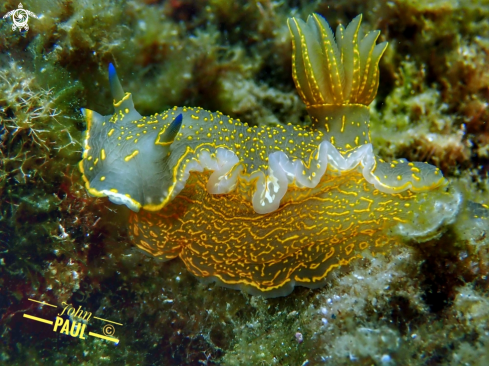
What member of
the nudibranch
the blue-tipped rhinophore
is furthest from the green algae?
the blue-tipped rhinophore

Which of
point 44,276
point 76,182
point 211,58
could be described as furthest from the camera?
point 44,276

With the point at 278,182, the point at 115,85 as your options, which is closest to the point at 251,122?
the point at 278,182

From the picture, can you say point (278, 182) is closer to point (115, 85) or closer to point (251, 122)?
point (251, 122)

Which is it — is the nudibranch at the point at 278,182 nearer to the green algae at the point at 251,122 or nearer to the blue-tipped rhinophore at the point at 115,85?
the blue-tipped rhinophore at the point at 115,85

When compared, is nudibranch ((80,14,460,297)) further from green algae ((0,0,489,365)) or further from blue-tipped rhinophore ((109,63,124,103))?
green algae ((0,0,489,365))

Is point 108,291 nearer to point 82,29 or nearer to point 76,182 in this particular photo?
point 76,182

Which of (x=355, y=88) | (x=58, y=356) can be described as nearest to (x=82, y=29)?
(x=355, y=88)

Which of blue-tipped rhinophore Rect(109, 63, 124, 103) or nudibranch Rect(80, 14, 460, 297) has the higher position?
blue-tipped rhinophore Rect(109, 63, 124, 103)

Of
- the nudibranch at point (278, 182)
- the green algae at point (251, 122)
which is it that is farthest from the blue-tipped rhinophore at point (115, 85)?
the green algae at point (251, 122)
